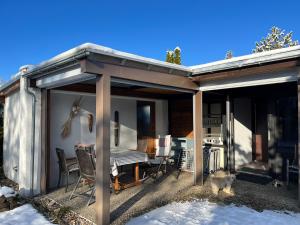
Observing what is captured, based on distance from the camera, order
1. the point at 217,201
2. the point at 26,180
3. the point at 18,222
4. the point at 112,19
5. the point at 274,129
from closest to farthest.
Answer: the point at 18,222 < the point at 217,201 < the point at 26,180 < the point at 274,129 < the point at 112,19

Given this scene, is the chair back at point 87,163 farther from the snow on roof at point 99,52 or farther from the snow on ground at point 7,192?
the snow on ground at point 7,192

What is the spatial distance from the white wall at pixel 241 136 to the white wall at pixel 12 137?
6.23 metres

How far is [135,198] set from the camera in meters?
5.07

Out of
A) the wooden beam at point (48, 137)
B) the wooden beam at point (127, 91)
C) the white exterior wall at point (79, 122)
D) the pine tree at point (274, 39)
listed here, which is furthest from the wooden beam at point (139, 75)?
the pine tree at point (274, 39)

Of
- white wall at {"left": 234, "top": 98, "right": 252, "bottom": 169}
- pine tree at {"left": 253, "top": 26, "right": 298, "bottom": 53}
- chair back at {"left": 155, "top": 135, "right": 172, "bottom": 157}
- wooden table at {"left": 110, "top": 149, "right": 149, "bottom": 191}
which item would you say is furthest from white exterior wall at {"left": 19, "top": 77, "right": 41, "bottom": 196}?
pine tree at {"left": 253, "top": 26, "right": 298, "bottom": 53}

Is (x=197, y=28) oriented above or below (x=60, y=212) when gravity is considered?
above

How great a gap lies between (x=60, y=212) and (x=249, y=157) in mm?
5869

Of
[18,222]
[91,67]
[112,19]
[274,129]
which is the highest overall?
[112,19]

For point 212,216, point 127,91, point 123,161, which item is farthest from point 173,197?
point 127,91

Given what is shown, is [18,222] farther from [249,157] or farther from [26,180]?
[249,157]

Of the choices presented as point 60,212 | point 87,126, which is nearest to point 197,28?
point 87,126

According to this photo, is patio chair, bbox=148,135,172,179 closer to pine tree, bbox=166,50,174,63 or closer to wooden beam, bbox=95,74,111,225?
wooden beam, bbox=95,74,111,225

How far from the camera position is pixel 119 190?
5.59m

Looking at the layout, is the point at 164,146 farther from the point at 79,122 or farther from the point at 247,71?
the point at 247,71
